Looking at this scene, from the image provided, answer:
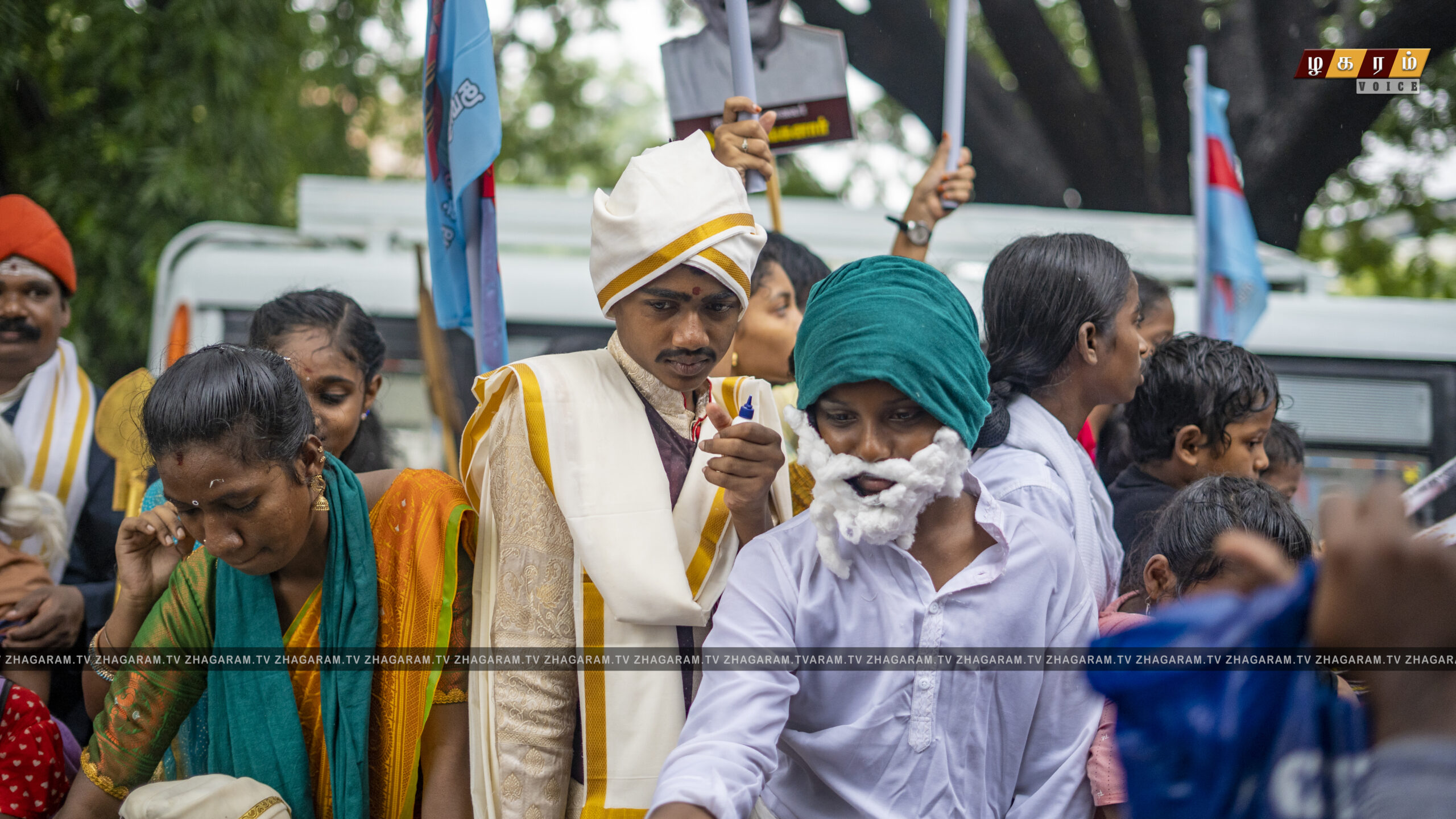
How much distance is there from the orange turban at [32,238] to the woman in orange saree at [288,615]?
1807 mm

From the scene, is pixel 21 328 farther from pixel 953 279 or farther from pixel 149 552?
pixel 953 279

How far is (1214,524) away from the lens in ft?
7.11

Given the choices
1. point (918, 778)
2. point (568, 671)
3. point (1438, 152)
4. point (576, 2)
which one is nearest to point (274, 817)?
point (568, 671)

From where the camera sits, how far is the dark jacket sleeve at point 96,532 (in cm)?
308

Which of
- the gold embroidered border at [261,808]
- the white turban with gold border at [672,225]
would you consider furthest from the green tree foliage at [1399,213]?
the gold embroidered border at [261,808]

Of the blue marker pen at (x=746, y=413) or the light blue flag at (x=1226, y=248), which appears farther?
the light blue flag at (x=1226, y=248)

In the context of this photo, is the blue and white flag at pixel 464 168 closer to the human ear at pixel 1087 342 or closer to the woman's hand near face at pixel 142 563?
the woman's hand near face at pixel 142 563

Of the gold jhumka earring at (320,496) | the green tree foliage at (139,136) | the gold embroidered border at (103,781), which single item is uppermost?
the green tree foliage at (139,136)

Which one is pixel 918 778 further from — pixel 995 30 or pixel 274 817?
pixel 995 30

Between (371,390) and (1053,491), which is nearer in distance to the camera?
(1053,491)

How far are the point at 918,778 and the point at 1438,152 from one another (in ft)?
12.3

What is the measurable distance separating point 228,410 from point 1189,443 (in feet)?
7.33

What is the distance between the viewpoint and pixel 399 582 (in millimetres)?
2127

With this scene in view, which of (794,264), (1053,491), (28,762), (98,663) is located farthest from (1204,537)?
(28,762)
